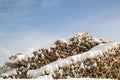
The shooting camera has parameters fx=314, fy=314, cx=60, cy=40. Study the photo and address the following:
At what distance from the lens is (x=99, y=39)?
14.1m

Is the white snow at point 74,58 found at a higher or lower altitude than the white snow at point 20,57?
lower

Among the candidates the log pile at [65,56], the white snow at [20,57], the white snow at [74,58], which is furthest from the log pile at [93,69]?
the white snow at [20,57]

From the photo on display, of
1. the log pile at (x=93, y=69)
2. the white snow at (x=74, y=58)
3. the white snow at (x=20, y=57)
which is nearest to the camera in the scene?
the white snow at (x=74, y=58)

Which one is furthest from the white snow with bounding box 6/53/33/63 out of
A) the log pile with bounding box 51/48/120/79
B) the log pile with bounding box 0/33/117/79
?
the log pile with bounding box 51/48/120/79

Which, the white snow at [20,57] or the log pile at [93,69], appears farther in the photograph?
the white snow at [20,57]

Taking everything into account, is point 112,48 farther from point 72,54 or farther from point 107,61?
point 72,54

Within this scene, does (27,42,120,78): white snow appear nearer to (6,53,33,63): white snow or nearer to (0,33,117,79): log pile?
(0,33,117,79): log pile

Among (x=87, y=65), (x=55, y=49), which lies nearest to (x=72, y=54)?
(x=55, y=49)

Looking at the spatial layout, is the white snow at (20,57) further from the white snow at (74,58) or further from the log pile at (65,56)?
the white snow at (74,58)

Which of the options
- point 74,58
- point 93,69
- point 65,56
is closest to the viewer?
point 93,69

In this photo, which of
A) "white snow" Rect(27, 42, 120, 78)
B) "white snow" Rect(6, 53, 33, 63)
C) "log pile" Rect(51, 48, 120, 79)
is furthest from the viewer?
"white snow" Rect(6, 53, 33, 63)

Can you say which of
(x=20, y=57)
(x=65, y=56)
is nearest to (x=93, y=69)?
(x=65, y=56)

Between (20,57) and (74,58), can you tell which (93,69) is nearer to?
(74,58)

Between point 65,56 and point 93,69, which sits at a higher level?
point 65,56
